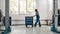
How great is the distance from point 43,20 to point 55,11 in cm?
485

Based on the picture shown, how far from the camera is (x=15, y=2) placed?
14992 mm

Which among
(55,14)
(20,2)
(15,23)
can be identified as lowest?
(15,23)

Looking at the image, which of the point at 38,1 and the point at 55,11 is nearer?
the point at 55,11

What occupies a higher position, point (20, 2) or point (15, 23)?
point (20, 2)

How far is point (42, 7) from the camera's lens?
49.8ft

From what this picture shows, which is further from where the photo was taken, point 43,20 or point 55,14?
point 43,20

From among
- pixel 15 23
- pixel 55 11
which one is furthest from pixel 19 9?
pixel 55 11

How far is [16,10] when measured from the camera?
14992mm

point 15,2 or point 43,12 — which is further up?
point 15,2

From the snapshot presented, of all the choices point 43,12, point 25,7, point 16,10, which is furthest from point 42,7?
point 16,10

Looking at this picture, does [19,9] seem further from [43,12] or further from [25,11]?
[43,12]

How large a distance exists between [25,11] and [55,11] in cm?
534

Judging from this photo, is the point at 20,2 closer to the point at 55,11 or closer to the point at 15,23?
the point at 15,23

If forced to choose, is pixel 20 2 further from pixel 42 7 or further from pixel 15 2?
pixel 42 7
